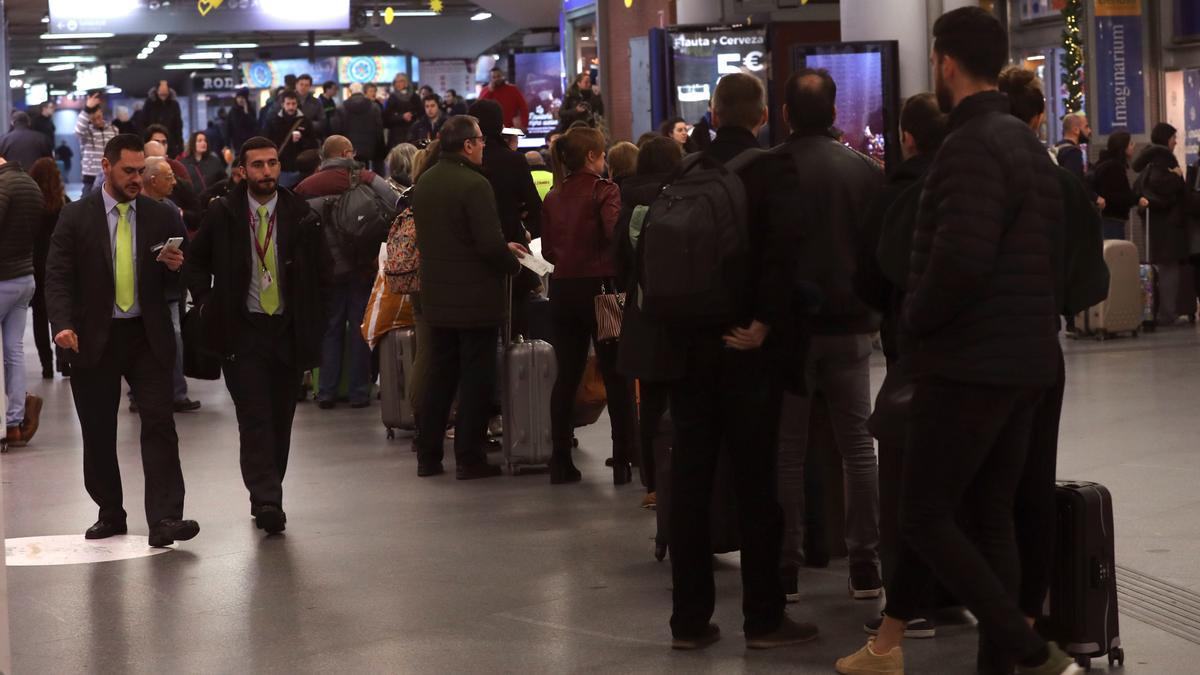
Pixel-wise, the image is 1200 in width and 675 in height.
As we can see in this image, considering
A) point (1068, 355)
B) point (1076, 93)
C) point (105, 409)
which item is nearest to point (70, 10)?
point (1076, 93)

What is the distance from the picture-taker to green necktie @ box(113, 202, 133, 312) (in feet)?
23.4

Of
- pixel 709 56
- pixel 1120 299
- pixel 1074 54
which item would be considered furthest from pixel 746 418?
pixel 1074 54

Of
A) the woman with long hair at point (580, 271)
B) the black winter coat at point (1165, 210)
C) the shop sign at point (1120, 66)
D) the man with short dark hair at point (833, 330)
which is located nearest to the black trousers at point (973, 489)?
the man with short dark hair at point (833, 330)

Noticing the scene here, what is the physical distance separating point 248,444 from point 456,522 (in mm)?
974

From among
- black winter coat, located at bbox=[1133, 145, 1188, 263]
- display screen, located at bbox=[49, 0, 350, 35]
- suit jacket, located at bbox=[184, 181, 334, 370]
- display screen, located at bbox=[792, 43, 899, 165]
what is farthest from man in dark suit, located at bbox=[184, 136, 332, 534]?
display screen, located at bbox=[49, 0, 350, 35]

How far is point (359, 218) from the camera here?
10.8m

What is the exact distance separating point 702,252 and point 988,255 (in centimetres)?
104

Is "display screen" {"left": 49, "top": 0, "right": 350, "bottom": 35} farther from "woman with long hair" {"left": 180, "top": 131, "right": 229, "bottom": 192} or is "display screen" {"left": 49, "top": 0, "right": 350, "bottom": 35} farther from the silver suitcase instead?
the silver suitcase

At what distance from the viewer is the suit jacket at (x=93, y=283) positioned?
23.1 feet

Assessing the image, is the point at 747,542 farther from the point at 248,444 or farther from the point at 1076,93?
the point at 1076,93

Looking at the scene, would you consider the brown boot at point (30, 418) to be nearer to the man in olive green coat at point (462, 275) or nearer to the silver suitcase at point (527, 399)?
the man in olive green coat at point (462, 275)

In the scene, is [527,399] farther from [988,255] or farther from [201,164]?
[201,164]

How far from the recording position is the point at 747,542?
509 cm

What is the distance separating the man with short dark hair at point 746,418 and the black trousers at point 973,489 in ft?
2.32
